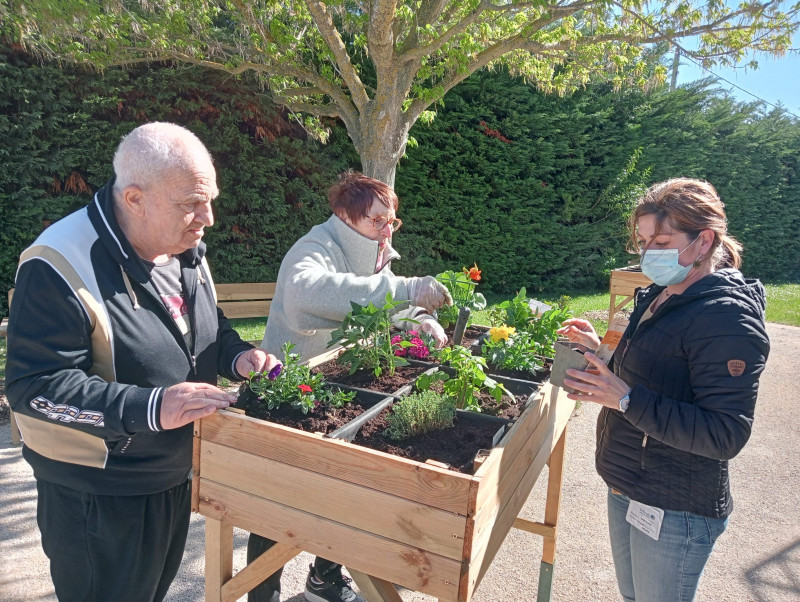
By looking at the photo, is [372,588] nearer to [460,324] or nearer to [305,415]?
[305,415]

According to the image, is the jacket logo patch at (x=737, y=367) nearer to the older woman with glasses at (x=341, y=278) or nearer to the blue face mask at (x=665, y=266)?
the blue face mask at (x=665, y=266)

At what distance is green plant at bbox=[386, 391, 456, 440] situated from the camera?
62.8 inches

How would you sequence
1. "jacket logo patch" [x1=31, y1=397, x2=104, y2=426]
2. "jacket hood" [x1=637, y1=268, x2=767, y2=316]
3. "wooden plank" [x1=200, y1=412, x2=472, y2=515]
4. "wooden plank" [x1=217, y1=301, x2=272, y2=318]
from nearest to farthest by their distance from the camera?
"wooden plank" [x1=200, y1=412, x2=472, y2=515] → "jacket logo patch" [x1=31, y1=397, x2=104, y2=426] → "jacket hood" [x1=637, y1=268, x2=767, y2=316] → "wooden plank" [x1=217, y1=301, x2=272, y2=318]

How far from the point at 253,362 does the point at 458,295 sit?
1.28 metres

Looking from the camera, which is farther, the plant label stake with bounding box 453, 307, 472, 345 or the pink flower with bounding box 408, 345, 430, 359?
the plant label stake with bounding box 453, 307, 472, 345

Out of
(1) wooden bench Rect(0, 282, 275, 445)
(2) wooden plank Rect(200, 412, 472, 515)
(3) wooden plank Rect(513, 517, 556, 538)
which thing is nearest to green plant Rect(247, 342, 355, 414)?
(2) wooden plank Rect(200, 412, 472, 515)

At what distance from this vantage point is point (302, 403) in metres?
1.64

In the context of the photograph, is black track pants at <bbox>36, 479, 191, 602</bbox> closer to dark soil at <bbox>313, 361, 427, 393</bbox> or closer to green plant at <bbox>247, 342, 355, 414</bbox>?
green plant at <bbox>247, 342, 355, 414</bbox>

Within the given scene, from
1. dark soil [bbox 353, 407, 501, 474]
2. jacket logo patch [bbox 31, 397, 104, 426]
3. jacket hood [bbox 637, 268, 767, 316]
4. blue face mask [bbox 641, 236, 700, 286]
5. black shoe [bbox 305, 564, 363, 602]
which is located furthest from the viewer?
black shoe [bbox 305, 564, 363, 602]

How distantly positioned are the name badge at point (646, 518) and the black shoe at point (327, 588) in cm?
139

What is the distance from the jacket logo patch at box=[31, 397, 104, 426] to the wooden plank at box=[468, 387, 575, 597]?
3.34ft

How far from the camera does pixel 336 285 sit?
84.7 inches

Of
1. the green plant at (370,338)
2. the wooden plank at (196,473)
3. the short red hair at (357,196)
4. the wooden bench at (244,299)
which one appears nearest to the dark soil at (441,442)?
the green plant at (370,338)

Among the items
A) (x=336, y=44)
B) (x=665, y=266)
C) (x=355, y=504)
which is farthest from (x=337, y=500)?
(x=336, y=44)
